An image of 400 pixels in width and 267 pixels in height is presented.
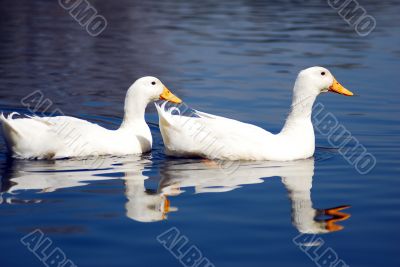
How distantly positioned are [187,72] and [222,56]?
2.53 metres

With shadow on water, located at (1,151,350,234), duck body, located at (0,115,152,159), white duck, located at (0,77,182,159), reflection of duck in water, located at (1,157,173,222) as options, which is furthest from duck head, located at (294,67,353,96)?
duck body, located at (0,115,152,159)

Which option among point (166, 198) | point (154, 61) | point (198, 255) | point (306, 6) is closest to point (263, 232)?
point (198, 255)

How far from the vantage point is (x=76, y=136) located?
9.85 metres

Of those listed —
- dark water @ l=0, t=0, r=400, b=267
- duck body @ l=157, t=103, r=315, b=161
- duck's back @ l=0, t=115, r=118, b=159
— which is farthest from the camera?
duck body @ l=157, t=103, r=315, b=161

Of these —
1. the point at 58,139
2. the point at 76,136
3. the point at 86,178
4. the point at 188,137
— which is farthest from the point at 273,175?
the point at 58,139

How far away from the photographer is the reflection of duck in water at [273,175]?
743cm

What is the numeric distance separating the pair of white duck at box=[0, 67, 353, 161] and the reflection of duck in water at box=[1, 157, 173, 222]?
0.65 ft

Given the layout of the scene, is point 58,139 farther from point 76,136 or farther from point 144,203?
point 144,203

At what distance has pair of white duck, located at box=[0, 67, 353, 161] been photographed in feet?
31.8

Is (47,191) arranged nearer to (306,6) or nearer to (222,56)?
(222,56)

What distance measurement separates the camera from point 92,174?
9.05 meters

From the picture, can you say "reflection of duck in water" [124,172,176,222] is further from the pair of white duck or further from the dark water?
the pair of white duck

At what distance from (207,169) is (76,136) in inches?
66.7

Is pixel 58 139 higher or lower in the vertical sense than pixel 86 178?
higher
